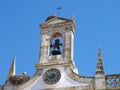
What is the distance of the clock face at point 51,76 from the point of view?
27.7 m

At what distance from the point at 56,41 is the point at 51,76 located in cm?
285

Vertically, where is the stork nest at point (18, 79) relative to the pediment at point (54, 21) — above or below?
below

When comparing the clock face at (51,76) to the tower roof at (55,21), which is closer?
the clock face at (51,76)

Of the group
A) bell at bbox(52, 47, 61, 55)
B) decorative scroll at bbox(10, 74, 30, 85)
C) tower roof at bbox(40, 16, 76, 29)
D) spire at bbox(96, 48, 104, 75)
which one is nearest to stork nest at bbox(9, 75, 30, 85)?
decorative scroll at bbox(10, 74, 30, 85)

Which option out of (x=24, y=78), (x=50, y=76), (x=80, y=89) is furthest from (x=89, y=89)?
(x=24, y=78)

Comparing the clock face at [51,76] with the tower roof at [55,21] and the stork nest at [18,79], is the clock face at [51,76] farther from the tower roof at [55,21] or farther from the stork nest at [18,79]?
the tower roof at [55,21]

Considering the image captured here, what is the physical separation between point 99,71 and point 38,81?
382cm

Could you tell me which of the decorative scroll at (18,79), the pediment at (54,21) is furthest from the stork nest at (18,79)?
the pediment at (54,21)

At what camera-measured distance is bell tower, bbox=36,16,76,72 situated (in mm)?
28519

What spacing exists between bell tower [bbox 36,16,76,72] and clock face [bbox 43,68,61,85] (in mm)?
620

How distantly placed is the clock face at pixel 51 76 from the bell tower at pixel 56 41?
62 cm

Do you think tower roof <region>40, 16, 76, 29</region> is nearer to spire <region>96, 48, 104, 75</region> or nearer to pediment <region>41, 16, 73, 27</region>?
pediment <region>41, 16, 73, 27</region>

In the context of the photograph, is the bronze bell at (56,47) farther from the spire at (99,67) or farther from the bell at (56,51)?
the spire at (99,67)

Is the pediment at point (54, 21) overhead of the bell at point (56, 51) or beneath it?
overhead
